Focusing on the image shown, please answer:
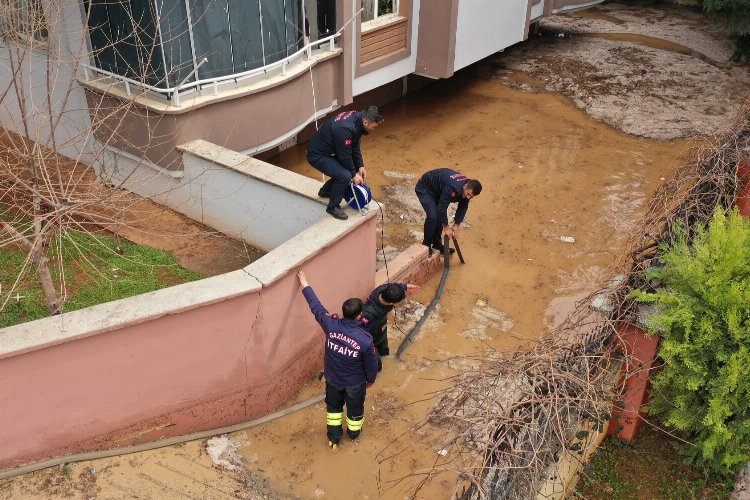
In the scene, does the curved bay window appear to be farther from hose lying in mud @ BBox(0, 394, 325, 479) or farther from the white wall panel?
Answer: the white wall panel

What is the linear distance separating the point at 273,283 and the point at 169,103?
3.57 m

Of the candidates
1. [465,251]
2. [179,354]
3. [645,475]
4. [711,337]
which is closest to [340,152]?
[179,354]

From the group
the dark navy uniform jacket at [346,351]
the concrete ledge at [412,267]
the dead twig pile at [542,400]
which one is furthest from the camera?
the concrete ledge at [412,267]

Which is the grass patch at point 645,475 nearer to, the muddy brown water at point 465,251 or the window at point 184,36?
the muddy brown water at point 465,251

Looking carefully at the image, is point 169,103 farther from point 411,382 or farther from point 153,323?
point 411,382

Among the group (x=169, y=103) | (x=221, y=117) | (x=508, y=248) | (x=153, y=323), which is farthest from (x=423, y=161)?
(x=153, y=323)

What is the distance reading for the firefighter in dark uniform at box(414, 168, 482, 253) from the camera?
841cm

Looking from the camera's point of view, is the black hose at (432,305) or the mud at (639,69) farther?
the mud at (639,69)

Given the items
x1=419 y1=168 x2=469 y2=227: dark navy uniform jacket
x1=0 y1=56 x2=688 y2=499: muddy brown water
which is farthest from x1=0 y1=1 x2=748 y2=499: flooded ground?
x1=419 y1=168 x2=469 y2=227: dark navy uniform jacket

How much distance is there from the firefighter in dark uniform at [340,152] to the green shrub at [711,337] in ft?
10.8

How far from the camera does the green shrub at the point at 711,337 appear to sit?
4.48 m

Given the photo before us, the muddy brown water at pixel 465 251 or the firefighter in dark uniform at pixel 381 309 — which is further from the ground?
the firefighter in dark uniform at pixel 381 309

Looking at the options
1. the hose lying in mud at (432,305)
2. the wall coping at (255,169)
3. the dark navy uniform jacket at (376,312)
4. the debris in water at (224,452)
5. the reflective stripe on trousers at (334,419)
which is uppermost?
the wall coping at (255,169)

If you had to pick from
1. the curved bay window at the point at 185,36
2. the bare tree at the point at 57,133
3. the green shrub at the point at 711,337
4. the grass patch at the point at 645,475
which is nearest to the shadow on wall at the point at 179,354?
the bare tree at the point at 57,133
